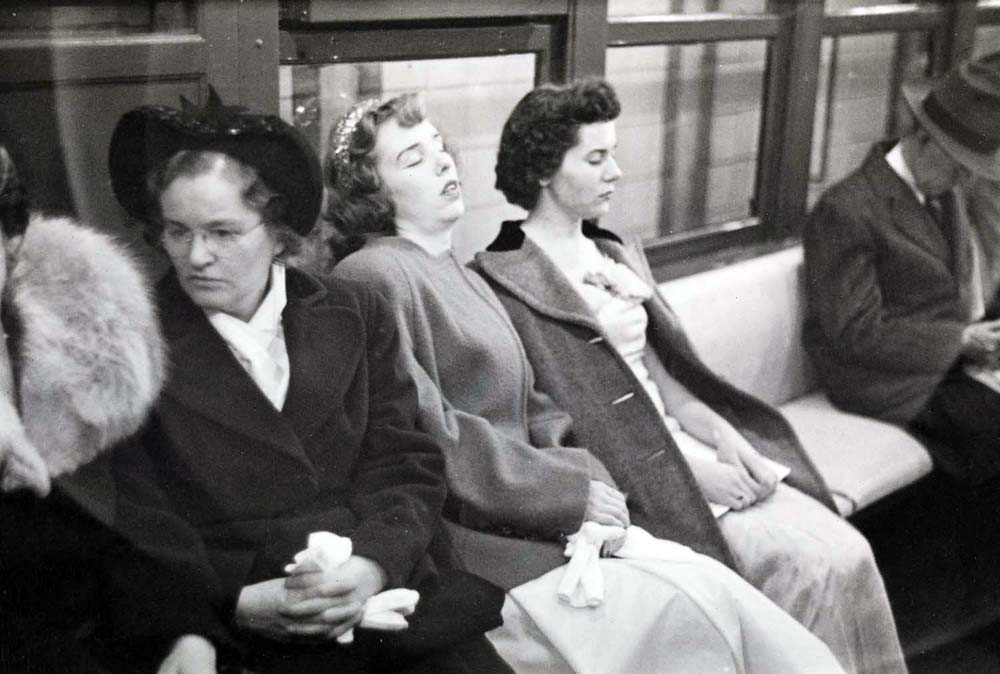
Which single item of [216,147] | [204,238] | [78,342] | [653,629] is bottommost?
[653,629]

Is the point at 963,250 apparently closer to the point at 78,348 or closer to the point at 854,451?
the point at 854,451

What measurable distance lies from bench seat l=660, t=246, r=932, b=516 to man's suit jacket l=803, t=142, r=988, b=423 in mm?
45

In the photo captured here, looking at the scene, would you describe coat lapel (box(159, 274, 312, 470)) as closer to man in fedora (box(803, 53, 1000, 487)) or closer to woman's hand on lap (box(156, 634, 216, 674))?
woman's hand on lap (box(156, 634, 216, 674))

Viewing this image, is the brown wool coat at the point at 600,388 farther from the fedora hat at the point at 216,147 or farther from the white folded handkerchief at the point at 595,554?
the fedora hat at the point at 216,147

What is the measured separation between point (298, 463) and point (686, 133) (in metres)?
1.21

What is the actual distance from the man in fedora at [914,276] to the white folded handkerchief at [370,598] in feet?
4.50

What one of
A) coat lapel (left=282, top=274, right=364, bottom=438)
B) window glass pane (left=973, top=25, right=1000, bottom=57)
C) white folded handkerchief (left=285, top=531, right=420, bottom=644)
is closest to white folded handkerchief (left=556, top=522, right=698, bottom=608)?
white folded handkerchief (left=285, top=531, right=420, bottom=644)

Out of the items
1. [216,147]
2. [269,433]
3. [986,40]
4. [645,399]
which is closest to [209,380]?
[269,433]

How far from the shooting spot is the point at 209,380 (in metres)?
1.62

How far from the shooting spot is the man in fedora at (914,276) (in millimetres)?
2723

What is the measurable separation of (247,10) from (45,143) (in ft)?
1.21

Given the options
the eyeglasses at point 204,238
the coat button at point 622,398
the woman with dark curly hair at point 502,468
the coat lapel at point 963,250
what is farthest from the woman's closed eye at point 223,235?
the coat lapel at point 963,250

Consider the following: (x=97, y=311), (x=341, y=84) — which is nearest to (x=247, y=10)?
(x=341, y=84)

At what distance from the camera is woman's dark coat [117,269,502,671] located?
5.24 ft
